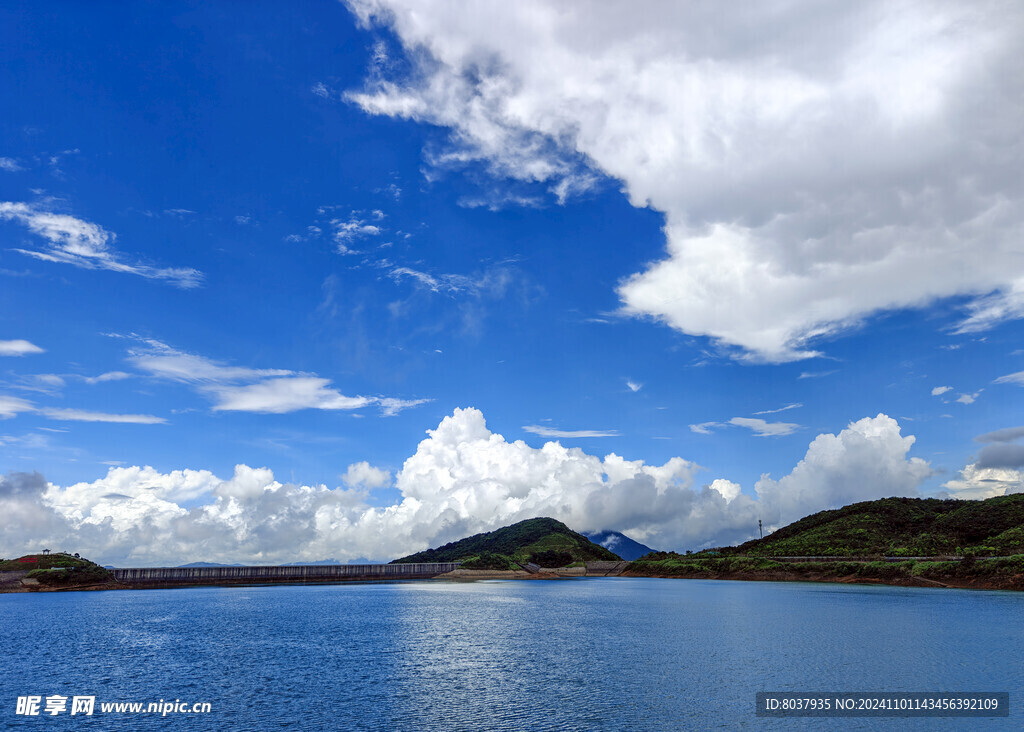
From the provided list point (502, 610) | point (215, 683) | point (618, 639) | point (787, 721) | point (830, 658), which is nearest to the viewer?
point (787, 721)

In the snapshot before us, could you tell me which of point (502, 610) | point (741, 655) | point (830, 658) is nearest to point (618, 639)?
point (741, 655)

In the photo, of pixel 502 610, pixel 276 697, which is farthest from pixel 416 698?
pixel 502 610

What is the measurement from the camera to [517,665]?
205 feet

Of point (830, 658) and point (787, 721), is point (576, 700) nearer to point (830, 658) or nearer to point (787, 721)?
point (787, 721)

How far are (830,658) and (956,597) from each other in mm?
98075

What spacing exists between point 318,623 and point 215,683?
174 ft

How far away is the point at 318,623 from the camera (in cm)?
10544

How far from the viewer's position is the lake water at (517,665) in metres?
43.8

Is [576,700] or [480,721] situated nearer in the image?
[480,721]

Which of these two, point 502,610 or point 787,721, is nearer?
point 787,721

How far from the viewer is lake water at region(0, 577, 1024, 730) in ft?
144

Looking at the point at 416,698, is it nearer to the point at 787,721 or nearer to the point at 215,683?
the point at 215,683

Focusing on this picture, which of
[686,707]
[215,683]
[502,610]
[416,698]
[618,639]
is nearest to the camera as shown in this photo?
[686,707]

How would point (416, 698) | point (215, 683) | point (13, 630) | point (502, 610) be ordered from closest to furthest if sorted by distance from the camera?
1. point (416, 698)
2. point (215, 683)
3. point (13, 630)
4. point (502, 610)
